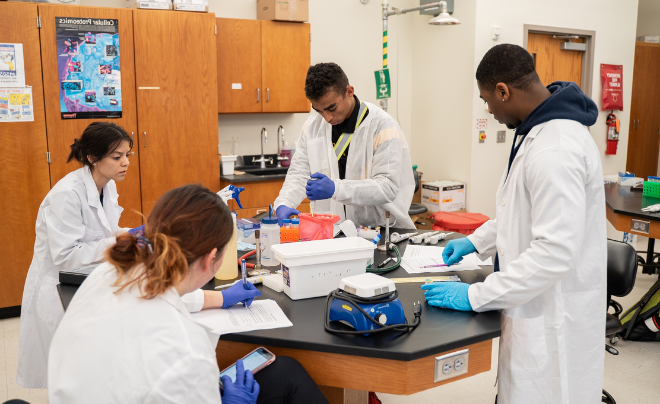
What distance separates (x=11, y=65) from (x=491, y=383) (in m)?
3.40

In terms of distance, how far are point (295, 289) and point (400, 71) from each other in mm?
4092

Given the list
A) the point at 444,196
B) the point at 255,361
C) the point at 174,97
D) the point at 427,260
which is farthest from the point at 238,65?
the point at 255,361

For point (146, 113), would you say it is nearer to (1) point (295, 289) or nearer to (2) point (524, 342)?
(1) point (295, 289)

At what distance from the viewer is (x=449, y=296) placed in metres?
1.50

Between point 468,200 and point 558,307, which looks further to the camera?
point 468,200

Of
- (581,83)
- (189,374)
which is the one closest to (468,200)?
(581,83)

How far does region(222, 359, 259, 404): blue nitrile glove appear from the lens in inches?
46.1

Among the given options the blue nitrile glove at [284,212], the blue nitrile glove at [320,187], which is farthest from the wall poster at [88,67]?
the blue nitrile glove at [320,187]

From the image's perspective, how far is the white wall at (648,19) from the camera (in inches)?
248

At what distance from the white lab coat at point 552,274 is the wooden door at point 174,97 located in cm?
271

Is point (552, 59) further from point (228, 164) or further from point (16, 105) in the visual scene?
point (16, 105)

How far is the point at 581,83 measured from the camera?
541cm

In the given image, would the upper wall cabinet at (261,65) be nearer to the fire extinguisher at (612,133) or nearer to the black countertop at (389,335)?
the black countertop at (389,335)

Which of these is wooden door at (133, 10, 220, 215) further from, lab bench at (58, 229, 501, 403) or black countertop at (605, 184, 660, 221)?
black countertop at (605, 184, 660, 221)
